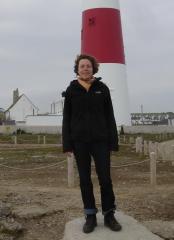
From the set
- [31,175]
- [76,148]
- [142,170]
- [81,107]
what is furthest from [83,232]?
[142,170]

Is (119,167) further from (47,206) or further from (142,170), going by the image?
(47,206)

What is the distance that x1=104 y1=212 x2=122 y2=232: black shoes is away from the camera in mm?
5359

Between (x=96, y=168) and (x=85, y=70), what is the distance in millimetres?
953

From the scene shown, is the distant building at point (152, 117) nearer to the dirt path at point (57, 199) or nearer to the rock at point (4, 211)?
the dirt path at point (57, 199)

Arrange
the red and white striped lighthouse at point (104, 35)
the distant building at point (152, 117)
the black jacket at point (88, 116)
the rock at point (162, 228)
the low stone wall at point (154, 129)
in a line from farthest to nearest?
the distant building at point (152, 117)
the low stone wall at point (154, 129)
the red and white striped lighthouse at point (104, 35)
the rock at point (162, 228)
the black jacket at point (88, 116)

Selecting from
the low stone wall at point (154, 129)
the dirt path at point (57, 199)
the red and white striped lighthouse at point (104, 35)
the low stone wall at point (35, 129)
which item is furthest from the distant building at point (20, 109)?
the dirt path at point (57, 199)

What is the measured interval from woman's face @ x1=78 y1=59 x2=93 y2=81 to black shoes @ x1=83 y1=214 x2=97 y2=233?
1362 millimetres

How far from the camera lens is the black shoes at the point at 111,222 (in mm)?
5359

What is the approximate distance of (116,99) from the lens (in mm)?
28812

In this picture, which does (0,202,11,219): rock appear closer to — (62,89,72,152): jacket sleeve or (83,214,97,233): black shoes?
(83,214,97,233): black shoes

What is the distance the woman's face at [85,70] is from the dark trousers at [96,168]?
0.64 m

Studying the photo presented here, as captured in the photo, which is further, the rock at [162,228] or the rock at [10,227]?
the rock at [10,227]

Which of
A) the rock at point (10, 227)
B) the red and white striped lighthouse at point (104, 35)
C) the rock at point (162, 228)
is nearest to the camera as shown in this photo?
the rock at point (162, 228)

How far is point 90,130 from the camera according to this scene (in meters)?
5.29
